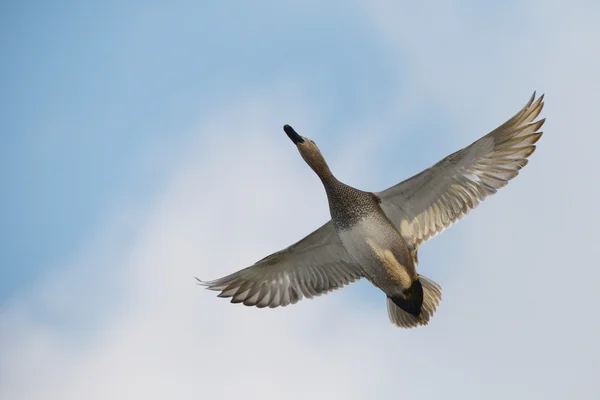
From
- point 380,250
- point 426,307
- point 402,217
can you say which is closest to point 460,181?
point 402,217

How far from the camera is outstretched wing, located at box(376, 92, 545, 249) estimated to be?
945cm

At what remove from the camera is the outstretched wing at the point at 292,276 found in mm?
10516

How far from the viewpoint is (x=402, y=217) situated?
10031 mm

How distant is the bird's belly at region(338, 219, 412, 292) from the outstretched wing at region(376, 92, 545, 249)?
1.31 ft

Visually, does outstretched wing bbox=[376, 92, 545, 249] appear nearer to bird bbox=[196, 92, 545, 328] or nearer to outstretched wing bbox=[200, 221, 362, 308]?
bird bbox=[196, 92, 545, 328]

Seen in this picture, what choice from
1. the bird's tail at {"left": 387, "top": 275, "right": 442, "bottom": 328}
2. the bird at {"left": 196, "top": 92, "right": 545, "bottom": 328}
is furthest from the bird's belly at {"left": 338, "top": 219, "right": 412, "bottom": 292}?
the bird's tail at {"left": 387, "top": 275, "right": 442, "bottom": 328}

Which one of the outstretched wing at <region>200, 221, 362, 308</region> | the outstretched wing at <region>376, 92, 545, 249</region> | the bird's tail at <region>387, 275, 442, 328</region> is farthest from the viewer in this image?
the outstretched wing at <region>200, 221, 362, 308</region>

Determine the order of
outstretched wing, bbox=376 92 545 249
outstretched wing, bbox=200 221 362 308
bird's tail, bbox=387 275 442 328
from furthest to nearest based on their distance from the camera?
outstretched wing, bbox=200 221 362 308 < bird's tail, bbox=387 275 442 328 < outstretched wing, bbox=376 92 545 249

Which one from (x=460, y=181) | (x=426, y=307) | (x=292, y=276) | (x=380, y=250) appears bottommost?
(x=426, y=307)

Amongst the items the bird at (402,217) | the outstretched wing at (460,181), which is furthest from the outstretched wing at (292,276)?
the outstretched wing at (460,181)

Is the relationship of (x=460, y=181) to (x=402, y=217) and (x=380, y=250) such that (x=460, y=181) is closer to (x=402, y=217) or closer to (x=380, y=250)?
(x=402, y=217)

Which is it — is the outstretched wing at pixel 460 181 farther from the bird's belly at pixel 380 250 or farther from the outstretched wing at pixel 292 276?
the outstretched wing at pixel 292 276

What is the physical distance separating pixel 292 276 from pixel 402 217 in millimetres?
1831

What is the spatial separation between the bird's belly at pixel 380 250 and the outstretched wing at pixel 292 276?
731 mm
